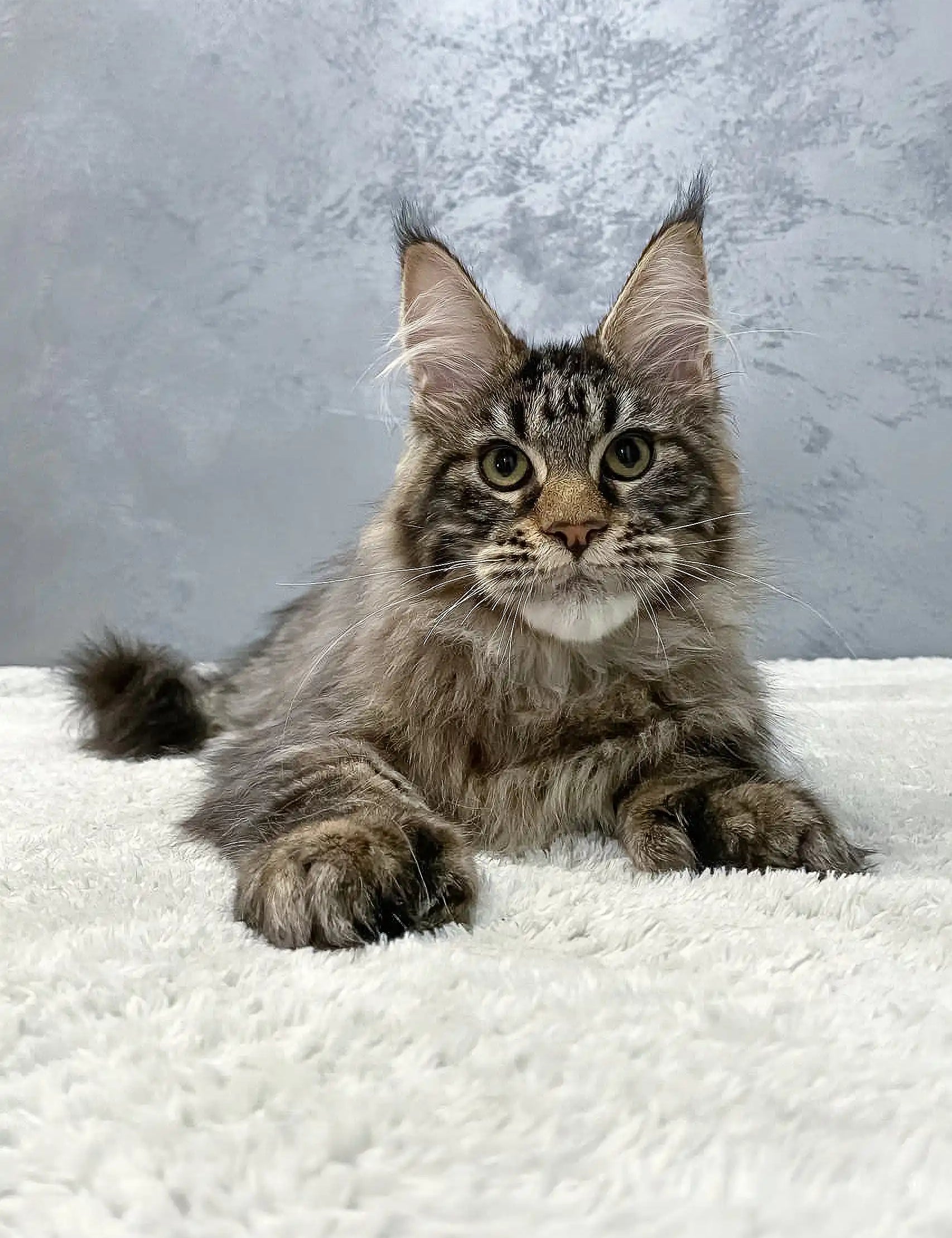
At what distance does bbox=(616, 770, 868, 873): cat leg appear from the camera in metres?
1.10

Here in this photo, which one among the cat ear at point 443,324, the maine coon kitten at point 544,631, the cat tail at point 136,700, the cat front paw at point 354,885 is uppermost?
the cat ear at point 443,324

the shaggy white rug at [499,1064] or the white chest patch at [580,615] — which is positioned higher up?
the white chest patch at [580,615]

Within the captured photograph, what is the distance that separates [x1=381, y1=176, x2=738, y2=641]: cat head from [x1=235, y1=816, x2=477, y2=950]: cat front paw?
1.29 feet

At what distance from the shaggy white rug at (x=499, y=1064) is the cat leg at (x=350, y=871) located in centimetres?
4

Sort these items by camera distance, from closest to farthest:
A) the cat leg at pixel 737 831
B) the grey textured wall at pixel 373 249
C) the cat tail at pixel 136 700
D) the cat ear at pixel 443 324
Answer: the cat leg at pixel 737 831, the cat ear at pixel 443 324, the cat tail at pixel 136 700, the grey textured wall at pixel 373 249

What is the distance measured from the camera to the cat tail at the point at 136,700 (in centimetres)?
214

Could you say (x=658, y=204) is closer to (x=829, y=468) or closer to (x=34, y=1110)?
(x=829, y=468)

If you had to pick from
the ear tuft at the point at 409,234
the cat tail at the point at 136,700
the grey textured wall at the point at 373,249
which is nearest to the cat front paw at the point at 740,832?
the ear tuft at the point at 409,234

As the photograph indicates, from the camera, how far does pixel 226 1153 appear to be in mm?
539

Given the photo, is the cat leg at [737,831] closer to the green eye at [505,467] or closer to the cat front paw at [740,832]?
the cat front paw at [740,832]

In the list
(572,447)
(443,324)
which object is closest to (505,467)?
(572,447)

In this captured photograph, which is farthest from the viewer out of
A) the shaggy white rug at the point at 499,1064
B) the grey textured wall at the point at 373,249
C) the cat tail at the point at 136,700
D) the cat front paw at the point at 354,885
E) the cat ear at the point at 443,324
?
the grey textured wall at the point at 373,249

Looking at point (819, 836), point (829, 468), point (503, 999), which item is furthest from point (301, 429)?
point (503, 999)

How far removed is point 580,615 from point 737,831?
323 mm
